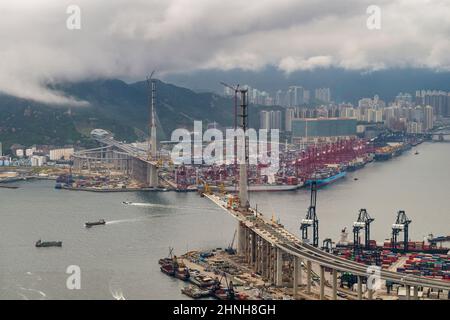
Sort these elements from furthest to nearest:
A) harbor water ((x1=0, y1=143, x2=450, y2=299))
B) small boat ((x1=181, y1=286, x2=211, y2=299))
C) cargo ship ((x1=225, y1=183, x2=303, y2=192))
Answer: cargo ship ((x1=225, y1=183, x2=303, y2=192)), harbor water ((x1=0, y1=143, x2=450, y2=299)), small boat ((x1=181, y1=286, x2=211, y2=299))

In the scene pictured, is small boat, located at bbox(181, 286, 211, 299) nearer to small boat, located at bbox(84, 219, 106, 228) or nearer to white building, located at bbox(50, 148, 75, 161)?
small boat, located at bbox(84, 219, 106, 228)

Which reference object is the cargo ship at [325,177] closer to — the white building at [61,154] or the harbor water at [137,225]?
the harbor water at [137,225]

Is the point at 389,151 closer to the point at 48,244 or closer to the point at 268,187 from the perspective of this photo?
the point at 268,187

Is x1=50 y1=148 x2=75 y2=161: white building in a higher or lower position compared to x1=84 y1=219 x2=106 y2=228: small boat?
higher

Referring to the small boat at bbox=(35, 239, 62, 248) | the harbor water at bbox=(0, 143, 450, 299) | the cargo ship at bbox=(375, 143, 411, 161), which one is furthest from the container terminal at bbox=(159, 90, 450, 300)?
the cargo ship at bbox=(375, 143, 411, 161)

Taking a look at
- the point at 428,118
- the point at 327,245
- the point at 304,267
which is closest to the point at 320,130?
the point at 428,118

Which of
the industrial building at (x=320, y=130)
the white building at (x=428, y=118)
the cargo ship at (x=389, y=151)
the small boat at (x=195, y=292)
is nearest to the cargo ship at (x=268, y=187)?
the small boat at (x=195, y=292)

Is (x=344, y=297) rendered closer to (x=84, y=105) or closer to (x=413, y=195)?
(x=413, y=195)
